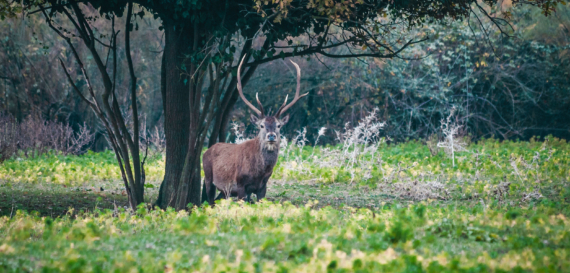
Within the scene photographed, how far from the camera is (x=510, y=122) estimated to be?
21562 millimetres

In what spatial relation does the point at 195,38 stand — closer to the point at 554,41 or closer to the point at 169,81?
the point at 169,81

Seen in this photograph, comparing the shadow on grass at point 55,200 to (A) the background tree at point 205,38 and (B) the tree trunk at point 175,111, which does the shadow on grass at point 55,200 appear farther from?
(A) the background tree at point 205,38

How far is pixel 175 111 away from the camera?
28.8 ft

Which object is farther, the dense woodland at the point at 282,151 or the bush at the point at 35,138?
the bush at the point at 35,138

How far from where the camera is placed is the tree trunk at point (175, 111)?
8688mm

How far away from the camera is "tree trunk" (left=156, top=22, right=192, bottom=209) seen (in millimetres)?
8688

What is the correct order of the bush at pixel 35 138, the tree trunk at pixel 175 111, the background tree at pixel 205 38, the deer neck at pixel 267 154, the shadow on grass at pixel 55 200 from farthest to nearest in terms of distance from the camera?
the bush at pixel 35 138 < the shadow on grass at pixel 55 200 < the tree trunk at pixel 175 111 < the deer neck at pixel 267 154 < the background tree at pixel 205 38

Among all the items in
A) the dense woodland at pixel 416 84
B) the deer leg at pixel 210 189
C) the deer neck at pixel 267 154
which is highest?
the dense woodland at pixel 416 84

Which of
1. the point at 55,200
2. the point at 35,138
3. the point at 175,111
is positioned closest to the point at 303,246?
the point at 175,111

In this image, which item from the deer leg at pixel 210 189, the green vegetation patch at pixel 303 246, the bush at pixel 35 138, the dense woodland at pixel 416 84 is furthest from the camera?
the dense woodland at pixel 416 84

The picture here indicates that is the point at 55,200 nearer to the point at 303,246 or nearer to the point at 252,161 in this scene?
the point at 252,161

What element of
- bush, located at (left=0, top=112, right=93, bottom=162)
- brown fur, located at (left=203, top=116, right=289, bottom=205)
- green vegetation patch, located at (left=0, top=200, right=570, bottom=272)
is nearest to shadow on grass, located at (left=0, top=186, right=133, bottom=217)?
brown fur, located at (left=203, top=116, right=289, bottom=205)

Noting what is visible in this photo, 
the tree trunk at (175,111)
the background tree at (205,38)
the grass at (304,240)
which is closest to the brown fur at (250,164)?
the background tree at (205,38)

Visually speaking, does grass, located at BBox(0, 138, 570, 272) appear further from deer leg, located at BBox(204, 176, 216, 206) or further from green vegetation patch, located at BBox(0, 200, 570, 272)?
deer leg, located at BBox(204, 176, 216, 206)
